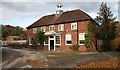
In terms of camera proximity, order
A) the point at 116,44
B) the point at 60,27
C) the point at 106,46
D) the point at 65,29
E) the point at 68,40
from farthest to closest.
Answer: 1. the point at 60,27
2. the point at 65,29
3. the point at 68,40
4. the point at 106,46
5. the point at 116,44

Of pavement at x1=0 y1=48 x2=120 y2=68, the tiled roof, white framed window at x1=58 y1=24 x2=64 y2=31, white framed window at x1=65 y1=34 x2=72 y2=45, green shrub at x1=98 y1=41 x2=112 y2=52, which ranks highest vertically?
the tiled roof

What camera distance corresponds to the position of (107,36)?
29.4m

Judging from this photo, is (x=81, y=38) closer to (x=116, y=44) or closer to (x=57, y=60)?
(x=116, y=44)

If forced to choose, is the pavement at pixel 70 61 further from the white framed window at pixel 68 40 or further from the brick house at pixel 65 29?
the white framed window at pixel 68 40

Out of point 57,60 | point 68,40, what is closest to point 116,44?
point 68,40

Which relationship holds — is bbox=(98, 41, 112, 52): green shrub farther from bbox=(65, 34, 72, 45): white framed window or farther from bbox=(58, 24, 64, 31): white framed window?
bbox=(58, 24, 64, 31): white framed window

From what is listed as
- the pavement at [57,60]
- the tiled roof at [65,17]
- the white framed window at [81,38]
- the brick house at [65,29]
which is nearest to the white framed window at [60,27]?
the brick house at [65,29]

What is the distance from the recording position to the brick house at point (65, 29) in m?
34.3

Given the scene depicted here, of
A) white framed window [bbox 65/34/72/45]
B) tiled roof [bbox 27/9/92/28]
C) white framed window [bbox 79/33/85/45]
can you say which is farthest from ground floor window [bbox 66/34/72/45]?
tiled roof [bbox 27/9/92/28]

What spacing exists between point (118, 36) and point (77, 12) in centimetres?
1049

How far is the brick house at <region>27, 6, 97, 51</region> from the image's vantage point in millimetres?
34344

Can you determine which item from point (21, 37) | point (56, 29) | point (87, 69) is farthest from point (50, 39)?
point (21, 37)

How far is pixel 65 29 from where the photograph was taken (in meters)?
37.1

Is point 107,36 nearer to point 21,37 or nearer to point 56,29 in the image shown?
point 56,29
